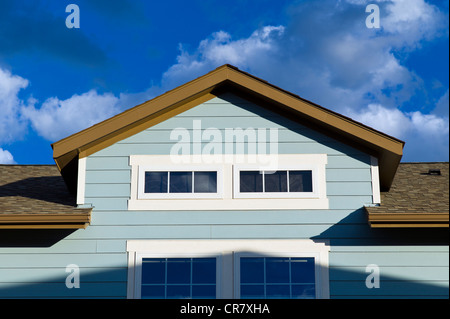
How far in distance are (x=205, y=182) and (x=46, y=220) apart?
7.74 ft

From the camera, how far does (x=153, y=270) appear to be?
749 centimetres

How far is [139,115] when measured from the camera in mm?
7832

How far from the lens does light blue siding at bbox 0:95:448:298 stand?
24.2 feet

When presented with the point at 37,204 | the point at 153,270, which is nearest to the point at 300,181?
the point at 153,270

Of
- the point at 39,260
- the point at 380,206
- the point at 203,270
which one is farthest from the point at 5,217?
the point at 380,206

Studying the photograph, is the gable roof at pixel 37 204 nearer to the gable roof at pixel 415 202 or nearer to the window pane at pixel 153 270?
the window pane at pixel 153 270

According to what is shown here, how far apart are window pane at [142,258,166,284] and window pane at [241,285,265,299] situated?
1.18 metres

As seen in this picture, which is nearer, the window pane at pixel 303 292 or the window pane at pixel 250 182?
the window pane at pixel 303 292

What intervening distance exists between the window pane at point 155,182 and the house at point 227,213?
0.07ft

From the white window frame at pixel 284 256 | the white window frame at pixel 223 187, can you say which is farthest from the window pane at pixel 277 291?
the white window frame at pixel 223 187

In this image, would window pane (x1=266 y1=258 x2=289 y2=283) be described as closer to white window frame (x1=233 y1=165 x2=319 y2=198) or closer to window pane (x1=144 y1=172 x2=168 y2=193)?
white window frame (x1=233 y1=165 x2=319 y2=198)

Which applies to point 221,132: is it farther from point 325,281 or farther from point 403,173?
point 403,173

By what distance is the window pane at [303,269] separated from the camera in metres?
7.42
